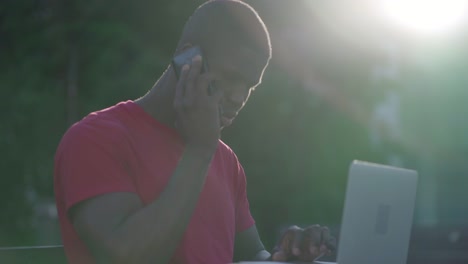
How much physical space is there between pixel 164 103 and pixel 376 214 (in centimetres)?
90

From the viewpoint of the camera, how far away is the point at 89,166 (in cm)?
290

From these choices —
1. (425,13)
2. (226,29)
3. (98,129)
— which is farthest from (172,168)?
(425,13)

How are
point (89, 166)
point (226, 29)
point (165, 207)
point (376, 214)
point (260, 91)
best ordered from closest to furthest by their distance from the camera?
1. point (376, 214)
2. point (165, 207)
3. point (89, 166)
4. point (226, 29)
5. point (260, 91)

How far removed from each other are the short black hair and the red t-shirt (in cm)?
30

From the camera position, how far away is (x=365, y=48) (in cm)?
1342

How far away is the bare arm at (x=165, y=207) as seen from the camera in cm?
276

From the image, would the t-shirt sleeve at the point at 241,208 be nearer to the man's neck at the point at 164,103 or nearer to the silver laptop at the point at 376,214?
the man's neck at the point at 164,103

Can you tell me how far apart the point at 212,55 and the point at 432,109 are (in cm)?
2773

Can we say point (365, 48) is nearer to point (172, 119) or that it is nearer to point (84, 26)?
point (84, 26)

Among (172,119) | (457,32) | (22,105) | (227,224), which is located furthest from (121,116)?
(457,32)

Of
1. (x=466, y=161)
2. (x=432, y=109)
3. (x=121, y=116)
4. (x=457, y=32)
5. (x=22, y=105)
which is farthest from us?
(x=466, y=161)

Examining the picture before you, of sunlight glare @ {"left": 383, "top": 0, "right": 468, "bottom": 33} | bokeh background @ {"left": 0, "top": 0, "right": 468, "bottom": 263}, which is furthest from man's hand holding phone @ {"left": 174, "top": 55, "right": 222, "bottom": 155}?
sunlight glare @ {"left": 383, "top": 0, "right": 468, "bottom": 33}

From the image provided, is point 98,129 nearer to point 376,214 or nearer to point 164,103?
point 164,103

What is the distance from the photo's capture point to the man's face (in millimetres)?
3154
